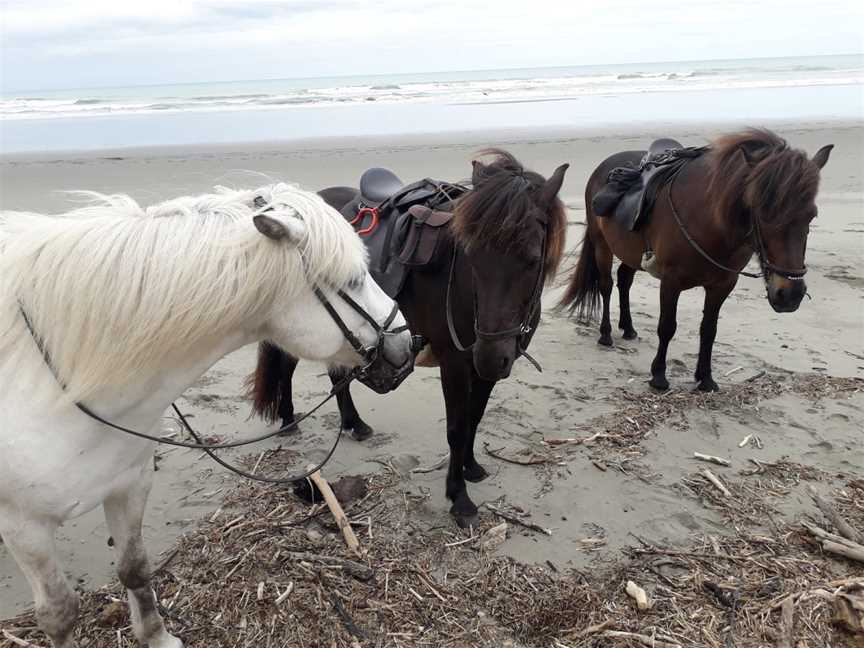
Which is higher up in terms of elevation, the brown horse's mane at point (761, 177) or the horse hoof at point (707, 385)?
the brown horse's mane at point (761, 177)

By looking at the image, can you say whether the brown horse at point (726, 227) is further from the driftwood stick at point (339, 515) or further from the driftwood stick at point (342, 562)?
the driftwood stick at point (342, 562)

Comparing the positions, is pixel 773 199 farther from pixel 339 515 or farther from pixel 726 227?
pixel 339 515

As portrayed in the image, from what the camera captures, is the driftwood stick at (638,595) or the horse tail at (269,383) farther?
the horse tail at (269,383)

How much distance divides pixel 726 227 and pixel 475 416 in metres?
2.12

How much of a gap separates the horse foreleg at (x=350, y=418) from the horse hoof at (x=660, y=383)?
2161mm

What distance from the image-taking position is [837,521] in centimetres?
277

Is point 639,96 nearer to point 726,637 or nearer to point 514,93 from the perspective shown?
point 514,93

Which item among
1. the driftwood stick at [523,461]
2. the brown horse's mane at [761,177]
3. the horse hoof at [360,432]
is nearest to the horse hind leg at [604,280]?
the brown horse's mane at [761,177]

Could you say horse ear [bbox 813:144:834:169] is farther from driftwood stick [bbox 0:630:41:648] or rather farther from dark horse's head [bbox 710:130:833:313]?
driftwood stick [bbox 0:630:41:648]

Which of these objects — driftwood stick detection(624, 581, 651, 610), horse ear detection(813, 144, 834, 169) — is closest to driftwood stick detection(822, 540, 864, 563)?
driftwood stick detection(624, 581, 651, 610)

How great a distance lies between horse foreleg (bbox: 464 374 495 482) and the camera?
121 inches

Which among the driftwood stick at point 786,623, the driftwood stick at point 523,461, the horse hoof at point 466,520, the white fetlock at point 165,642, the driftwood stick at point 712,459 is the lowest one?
the driftwood stick at point 712,459

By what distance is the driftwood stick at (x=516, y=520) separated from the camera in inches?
115

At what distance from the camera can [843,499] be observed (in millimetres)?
3027
